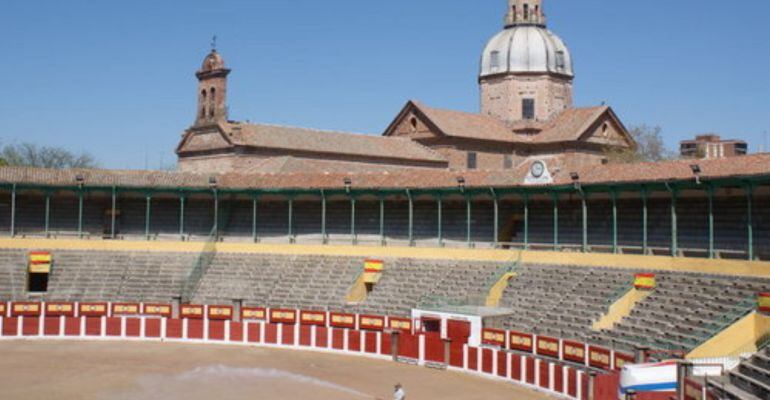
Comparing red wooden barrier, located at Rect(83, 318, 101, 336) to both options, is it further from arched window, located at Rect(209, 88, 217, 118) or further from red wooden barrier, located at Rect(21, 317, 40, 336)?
arched window, located at Rect(209, 88, 217, 118)

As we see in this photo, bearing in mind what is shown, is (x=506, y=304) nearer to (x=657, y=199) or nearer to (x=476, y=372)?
(x=476, y=372)

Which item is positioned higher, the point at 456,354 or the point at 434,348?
the point at 434,348

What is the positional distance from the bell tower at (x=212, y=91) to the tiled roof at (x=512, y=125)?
44.4ft

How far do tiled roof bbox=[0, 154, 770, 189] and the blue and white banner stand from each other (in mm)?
13920

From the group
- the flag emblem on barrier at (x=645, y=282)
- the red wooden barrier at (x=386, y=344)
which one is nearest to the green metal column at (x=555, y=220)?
the flag emblem on barrier at (x=645, y=282)

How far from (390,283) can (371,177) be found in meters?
7.95

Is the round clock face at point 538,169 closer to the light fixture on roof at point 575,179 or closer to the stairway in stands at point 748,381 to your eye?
the light fixture on roof at point 575,179

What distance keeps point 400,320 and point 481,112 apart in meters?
40.7

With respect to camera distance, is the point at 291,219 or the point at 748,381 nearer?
the point at 748,381

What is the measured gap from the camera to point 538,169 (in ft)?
123

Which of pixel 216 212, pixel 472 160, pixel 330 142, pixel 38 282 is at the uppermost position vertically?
pixel 330 142

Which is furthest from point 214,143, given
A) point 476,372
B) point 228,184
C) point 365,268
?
point 476,372

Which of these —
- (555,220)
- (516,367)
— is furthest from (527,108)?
(516,367)

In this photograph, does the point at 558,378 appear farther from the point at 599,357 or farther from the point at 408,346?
the point at 408,346
